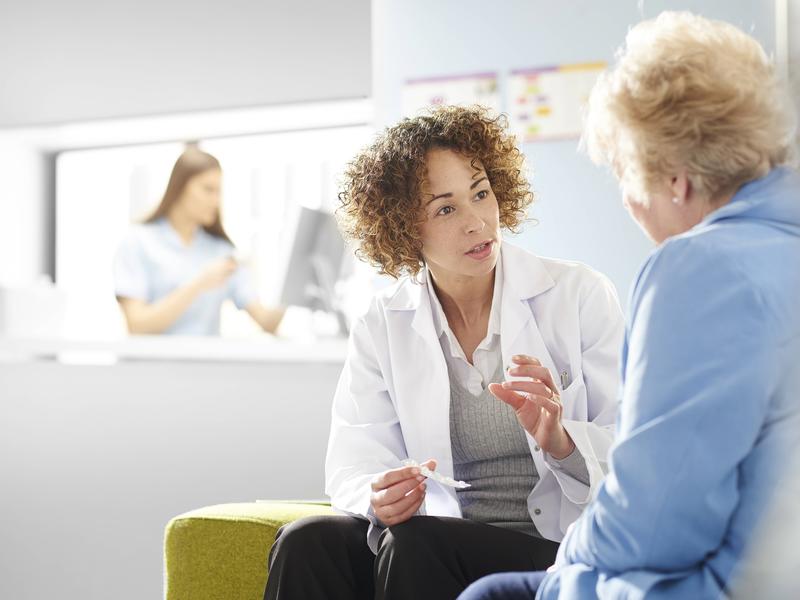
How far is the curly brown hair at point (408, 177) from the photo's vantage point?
6.21 feet

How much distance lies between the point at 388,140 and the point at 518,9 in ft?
2.60

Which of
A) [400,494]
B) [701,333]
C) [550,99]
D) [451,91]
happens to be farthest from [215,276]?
[701,333]

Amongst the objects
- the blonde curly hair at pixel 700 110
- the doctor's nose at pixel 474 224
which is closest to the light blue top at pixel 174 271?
the doctor's nose at pixel 474 224

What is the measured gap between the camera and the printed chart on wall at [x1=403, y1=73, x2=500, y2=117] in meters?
2.53

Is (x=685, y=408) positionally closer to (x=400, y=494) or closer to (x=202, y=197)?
(x=400, y=494)

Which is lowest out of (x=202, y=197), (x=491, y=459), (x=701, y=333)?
(x=491, y=459)

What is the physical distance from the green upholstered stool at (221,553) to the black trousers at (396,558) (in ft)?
0.64

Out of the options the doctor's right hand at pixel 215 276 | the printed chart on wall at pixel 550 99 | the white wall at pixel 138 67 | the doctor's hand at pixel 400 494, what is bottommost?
the doctor's hand at pixel 400 494

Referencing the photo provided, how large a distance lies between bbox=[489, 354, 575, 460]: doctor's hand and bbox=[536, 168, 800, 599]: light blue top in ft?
1.60

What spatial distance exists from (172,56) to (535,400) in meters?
2.16

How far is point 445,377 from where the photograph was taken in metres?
1.82

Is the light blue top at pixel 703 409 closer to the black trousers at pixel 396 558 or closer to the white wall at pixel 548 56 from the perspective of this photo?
the black trousers at pixel 396 558

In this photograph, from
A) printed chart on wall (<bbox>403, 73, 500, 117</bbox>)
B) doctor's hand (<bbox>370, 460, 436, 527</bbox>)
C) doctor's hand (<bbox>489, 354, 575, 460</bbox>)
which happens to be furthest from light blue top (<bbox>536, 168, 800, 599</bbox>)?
printed chart on wall (<bbox>403, 73, 500, 117</bbox>)

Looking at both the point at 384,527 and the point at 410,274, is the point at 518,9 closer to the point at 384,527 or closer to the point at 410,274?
the point at 410,274
